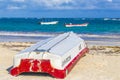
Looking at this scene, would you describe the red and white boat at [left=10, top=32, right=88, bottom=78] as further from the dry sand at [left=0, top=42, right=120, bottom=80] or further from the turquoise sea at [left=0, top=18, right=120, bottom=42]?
the turquoise sea at [left=0, top=18, right=120, bottom=42]

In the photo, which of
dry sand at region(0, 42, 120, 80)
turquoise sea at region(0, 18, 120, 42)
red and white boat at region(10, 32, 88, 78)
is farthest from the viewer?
turquoise sea at region(0, 18, 120, 42)

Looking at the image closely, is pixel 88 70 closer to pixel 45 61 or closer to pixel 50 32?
pixel 45 61

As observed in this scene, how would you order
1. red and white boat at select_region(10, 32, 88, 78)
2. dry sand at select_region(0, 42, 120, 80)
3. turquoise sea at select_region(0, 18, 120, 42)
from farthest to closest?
1. turquoise sea at select_region(0, 18, 120, 42)
2. dry sand at select_region(0, 42, 120, 80)
3. red and white boat at select_region(10, 32, 88, 78)

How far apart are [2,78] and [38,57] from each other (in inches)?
62.2

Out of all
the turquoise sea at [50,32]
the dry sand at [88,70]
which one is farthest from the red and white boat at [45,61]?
the turquoise sea at [50,32]

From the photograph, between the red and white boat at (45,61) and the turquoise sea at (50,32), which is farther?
the turquoise sea at (50,32)

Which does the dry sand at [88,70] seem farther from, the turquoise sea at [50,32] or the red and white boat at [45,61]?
the turquoise sea at [50,32]

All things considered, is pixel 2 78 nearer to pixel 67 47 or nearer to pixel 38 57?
pixel 38 57

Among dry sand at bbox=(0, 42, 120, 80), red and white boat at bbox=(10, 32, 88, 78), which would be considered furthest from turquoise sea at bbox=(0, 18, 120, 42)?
red and white boat at bbox=(10, 32, 88, 78)

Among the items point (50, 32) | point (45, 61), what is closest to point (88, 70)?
point (45, 61)

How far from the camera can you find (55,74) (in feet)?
46.1

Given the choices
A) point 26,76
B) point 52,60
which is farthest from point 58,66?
point 26,76

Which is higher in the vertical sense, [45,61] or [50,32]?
[45,61]

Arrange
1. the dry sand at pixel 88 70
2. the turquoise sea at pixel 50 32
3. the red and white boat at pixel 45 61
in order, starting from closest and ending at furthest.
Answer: the red and white boat at pixel 45 61, the dry sand at pixel 88 70, the turquoise sea at pixel 50 32
